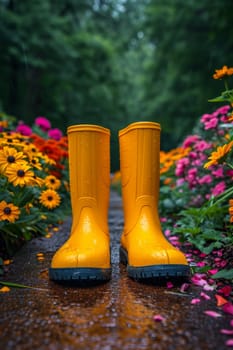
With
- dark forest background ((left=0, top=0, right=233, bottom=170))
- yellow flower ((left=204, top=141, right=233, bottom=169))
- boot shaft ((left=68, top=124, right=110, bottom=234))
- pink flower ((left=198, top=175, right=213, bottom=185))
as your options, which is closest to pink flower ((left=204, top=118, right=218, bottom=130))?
pink flower ((left=198, top=175, right=213, bottom=185))

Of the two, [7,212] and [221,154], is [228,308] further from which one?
[7,212]

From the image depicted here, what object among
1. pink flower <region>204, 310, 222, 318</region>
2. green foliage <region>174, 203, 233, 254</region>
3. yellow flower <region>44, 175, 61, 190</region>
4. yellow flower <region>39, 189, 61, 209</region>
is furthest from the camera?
yellow flower <region>44, 175, 61, 190</region>

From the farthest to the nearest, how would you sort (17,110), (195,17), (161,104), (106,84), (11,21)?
(106,84), (161,104), (17,110), (195,17), (11,21)

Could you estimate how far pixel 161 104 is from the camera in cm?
888

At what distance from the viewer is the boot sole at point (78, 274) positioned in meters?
0.96

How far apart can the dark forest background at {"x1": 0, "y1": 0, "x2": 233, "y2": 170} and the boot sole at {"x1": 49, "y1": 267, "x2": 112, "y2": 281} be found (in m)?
3.96

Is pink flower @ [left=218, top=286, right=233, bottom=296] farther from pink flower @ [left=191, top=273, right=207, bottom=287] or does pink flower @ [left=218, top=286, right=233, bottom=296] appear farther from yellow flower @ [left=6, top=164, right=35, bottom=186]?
yellow flower @ [left=6, top=164, right=35, bottom=186]

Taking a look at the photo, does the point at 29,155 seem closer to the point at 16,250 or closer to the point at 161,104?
the point at 16,250

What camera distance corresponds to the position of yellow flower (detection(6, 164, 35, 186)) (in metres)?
1.15

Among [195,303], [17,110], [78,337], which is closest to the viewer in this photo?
[78,337]

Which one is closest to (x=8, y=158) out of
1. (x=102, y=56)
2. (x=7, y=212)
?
(x=7, y=212)

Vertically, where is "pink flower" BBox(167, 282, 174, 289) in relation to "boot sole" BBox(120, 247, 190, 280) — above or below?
below

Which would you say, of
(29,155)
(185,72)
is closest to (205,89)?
(185,72)

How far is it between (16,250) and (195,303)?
822 millimetres
